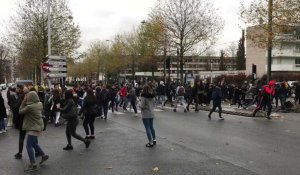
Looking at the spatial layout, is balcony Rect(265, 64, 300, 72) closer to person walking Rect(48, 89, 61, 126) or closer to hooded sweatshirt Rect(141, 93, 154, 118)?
person walking Rect(48, 89, 61, 126)

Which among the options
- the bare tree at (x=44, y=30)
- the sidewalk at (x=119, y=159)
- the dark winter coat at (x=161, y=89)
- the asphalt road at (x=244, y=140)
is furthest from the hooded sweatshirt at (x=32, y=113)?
the bare tree at (x=44, y=30)

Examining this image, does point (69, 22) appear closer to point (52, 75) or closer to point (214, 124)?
point (52, 75)

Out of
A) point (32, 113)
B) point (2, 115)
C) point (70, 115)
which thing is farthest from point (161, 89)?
point (32, 113)

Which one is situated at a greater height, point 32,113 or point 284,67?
point 284,67

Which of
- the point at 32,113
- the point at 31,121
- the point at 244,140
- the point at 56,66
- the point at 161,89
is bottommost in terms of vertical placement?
the point at 244,140

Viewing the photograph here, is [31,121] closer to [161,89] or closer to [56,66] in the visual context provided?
[56,66]

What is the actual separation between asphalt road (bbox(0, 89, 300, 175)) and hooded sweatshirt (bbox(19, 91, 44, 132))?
85 centimetres

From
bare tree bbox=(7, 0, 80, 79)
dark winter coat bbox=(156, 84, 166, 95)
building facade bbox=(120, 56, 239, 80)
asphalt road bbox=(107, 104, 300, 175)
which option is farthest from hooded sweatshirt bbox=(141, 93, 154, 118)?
building facade bbox=(120, 56, 239, 80)

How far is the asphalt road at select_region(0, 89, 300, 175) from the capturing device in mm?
8922

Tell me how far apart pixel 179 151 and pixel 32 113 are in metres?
3.59

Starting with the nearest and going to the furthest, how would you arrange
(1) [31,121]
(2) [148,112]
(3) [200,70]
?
→ (1) [31,121] → (2) [148,112] → (3) [200,70]

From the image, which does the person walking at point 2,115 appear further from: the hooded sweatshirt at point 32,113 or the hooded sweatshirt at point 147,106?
the hooded sweatshirt at point 32,113

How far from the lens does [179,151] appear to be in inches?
433

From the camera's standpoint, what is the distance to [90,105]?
1316 cm
